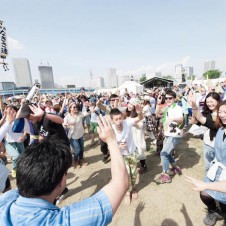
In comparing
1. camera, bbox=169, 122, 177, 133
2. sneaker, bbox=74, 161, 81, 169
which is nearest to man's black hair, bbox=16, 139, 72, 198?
camera, bbox=169, 122, 177, 133

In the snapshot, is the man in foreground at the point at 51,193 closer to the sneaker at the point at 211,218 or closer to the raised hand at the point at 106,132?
the raised hand at the point at 106,132

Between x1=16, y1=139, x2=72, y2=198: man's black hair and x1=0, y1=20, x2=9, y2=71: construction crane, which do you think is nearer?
x1=16, y1=139, x2=72, y2=198: man's black hair

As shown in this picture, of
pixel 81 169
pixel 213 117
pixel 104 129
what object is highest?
pixel 104 129

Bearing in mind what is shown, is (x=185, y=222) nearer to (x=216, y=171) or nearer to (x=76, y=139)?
(x=216, y=171)

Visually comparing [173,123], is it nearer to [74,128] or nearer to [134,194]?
[134,194]

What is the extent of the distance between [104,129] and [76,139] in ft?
13.6

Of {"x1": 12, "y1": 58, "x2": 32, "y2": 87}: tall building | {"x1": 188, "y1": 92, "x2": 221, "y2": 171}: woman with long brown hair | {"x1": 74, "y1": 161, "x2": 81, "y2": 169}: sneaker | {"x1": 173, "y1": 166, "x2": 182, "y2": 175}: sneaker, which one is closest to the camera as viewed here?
{"x1": 188, "y1": 92, "x2": 221, "y2": 171}: woman with long brown hair

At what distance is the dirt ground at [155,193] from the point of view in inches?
119

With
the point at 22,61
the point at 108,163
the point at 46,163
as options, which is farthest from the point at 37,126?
the point at 22,61

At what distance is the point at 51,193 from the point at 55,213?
0.13 meters

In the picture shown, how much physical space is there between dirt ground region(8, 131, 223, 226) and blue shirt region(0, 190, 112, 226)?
2.48 meters

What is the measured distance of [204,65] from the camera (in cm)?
17488

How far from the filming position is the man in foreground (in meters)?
0.94

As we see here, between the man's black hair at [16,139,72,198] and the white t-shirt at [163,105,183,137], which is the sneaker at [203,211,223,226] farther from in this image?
the man's black hair at [16,139,72,198]
